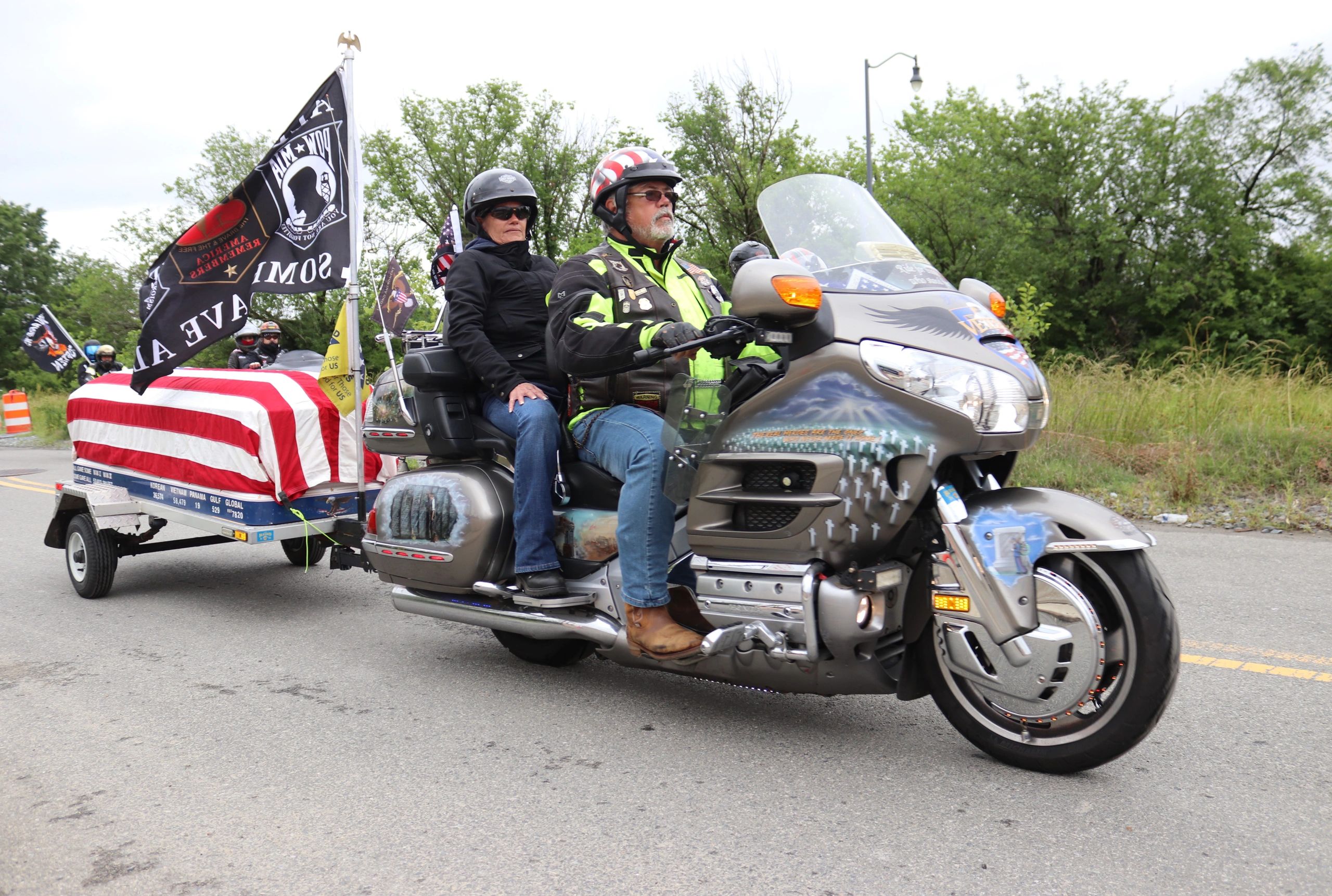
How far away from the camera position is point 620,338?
343 cm

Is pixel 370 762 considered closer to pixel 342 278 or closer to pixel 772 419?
pixel 772 419

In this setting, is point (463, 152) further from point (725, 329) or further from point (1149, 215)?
point (725, 329)

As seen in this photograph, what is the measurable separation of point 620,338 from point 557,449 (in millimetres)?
737

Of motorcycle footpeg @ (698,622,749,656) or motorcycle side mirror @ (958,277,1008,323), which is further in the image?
motorcycle side mirror @ (958,277,1008,323)

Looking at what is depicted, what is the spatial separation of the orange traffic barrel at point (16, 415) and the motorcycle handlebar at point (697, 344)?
79.4ft

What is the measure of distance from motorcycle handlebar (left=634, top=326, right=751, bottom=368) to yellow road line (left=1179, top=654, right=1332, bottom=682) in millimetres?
2149

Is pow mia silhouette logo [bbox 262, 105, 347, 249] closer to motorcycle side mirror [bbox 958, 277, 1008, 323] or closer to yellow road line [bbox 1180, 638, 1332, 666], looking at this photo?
motorcycle side mirror [bbox 958, 277, 1008, 323]

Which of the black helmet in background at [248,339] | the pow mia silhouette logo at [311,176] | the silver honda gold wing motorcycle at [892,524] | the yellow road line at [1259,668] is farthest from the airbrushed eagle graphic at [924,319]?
the black helmet in background at [248,339]

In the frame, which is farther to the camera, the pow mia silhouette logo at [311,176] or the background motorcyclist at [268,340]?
the background motorcyclist at [268,340]

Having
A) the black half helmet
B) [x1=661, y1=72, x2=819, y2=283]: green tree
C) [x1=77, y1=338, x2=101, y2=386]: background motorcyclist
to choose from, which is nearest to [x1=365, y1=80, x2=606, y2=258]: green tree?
[x1=661, y1=72, x2=819, y2=283]: green tree

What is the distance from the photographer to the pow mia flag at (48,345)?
11320 mm

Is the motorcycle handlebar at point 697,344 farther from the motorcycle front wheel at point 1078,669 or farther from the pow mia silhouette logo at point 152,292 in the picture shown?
the pow mia silhouette logo at point 152,292

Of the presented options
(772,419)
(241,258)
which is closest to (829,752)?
(772,419)

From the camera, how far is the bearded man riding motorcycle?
351 centimetres
